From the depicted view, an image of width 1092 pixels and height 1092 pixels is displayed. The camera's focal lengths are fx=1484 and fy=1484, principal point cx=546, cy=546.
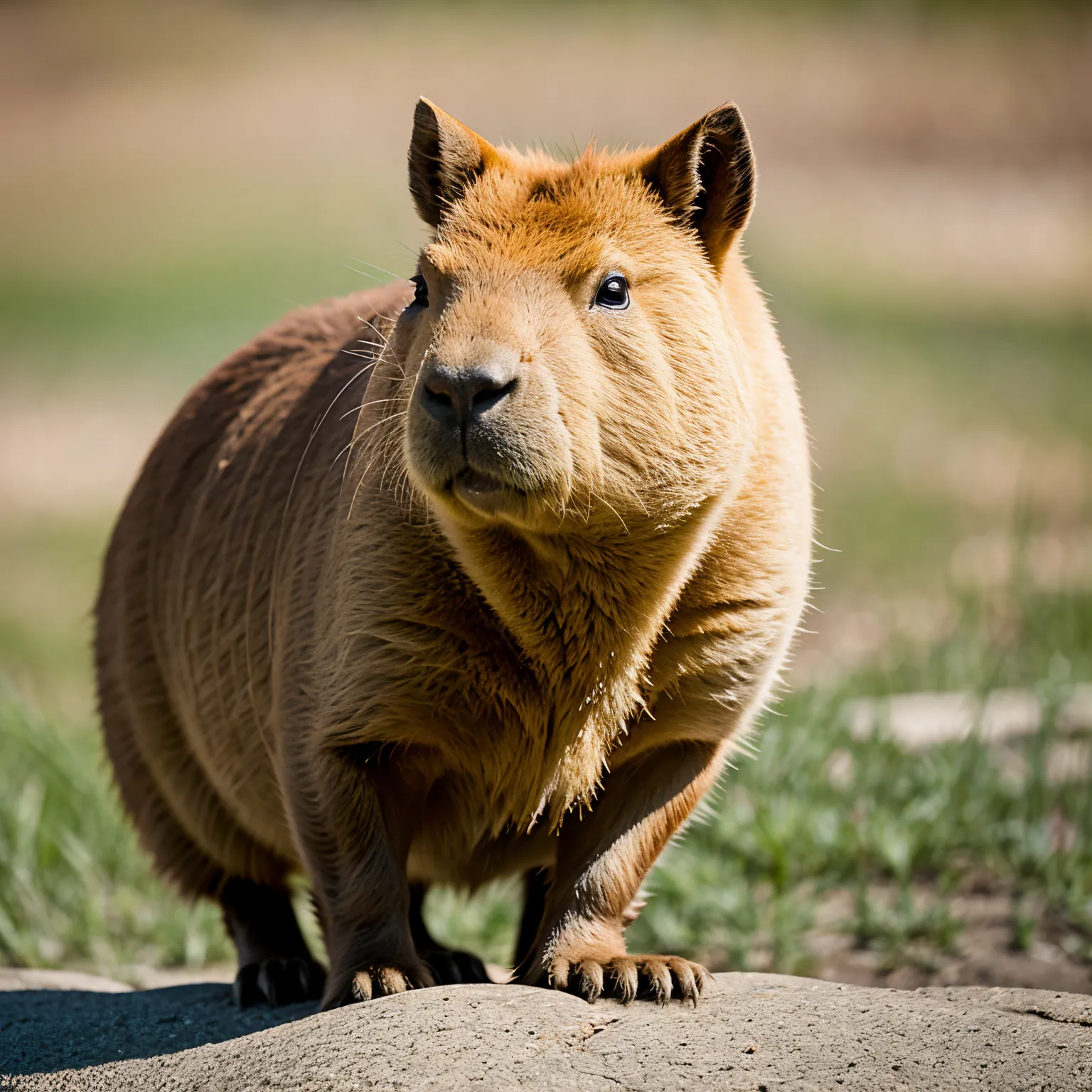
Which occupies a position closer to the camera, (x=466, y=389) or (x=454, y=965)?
(x=466, y=389)

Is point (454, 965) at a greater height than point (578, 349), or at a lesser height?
lesser

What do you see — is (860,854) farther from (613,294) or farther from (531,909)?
(613,294)

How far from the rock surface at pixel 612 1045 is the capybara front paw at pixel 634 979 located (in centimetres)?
4

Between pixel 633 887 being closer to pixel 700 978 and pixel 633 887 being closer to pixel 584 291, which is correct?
pixel 700 978

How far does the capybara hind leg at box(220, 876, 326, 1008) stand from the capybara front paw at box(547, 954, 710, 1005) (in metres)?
1.05

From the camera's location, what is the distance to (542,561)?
347 cm

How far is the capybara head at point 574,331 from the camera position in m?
3.12

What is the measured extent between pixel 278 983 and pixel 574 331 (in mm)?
2111

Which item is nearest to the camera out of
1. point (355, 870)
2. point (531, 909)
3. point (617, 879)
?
point (355, 870)

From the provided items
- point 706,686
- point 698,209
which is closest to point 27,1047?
point 706,686

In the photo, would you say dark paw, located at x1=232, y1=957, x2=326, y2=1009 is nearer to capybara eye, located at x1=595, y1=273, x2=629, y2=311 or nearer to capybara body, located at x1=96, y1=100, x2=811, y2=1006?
capybara body, located at x1=96, y1=100, x2=811, y2=1006

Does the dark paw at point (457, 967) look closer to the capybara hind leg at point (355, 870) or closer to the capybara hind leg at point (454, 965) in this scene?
the capybara hind leg at point (454, 965)

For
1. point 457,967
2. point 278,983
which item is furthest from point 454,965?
point 278,983

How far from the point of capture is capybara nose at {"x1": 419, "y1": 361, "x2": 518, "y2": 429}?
120 inches
